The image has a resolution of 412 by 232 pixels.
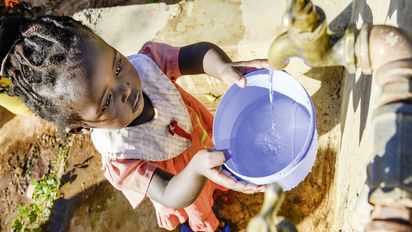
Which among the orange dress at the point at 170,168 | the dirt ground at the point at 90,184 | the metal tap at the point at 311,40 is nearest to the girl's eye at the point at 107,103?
the orange dress at the point at 170,168

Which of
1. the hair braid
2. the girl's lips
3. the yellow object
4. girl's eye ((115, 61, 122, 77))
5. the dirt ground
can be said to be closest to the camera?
the hair braid

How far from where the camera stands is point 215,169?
5.33 feet

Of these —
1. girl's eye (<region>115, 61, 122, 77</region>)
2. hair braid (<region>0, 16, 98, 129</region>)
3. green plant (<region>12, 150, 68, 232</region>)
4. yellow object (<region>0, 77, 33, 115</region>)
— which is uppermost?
hair braid (<region>0, 16, 98, 129</region>)

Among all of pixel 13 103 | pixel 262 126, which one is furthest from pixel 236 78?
pixel 13 103

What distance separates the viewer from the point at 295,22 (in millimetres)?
1048

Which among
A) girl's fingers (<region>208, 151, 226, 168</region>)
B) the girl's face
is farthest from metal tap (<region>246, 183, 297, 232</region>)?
the girl's face

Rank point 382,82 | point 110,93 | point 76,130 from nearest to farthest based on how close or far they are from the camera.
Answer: point 382,82 → point 110,93 → point 76,130

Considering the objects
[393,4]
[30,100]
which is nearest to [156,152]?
[30,100]

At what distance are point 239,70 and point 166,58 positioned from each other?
377mm

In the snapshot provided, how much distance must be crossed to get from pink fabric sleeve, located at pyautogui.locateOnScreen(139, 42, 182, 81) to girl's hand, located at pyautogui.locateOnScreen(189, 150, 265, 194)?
0.61 metres

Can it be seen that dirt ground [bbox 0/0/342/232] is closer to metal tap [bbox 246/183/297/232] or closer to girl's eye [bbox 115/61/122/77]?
girl's eye [bbox 115/61/122/77]

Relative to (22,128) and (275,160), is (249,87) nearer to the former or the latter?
(275,160)

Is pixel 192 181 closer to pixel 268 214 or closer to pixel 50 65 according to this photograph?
pixel 50 65

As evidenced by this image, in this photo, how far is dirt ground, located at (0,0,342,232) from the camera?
261cm
